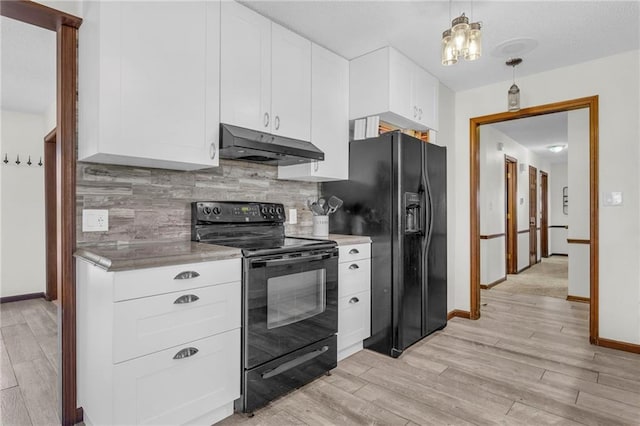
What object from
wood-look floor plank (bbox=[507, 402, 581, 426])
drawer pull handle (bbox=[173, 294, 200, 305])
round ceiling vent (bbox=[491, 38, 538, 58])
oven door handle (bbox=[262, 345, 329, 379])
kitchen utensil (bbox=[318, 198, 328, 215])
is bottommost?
wood-look floor plank (bbox=[507, 402, 581, 426])

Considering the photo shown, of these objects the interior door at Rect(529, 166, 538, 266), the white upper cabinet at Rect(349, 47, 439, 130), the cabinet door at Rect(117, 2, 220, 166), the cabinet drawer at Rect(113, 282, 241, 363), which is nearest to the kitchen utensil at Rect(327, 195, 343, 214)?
the white upper cabinet at Rect(349, 47, 439, 130)

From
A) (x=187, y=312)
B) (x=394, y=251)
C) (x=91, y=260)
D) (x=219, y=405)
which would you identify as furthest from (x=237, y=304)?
(x=394, y=251)

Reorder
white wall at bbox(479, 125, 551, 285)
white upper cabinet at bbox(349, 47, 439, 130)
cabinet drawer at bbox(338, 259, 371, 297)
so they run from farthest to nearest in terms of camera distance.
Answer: white wall at bbox(479, 125, 551, 285) < white upper cabinet at bbox(349, 47, 439, 130) < cabinet drawer at bbox(338, 259, 371, 297)

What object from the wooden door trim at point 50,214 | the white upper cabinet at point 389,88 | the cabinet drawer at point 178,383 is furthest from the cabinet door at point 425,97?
the wooden door trim at point 50,214

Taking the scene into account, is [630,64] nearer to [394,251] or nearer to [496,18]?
[496,18]

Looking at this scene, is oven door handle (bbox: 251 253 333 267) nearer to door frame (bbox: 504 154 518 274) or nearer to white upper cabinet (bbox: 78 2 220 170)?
white upper cabinet (bbox: 78 2 220 170)

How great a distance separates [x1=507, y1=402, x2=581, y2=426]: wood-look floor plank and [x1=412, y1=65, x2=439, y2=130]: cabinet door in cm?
227

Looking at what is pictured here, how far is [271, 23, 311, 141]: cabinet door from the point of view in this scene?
239 centimetres

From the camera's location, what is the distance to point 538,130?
5.58 metres

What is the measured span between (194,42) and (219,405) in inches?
76.2

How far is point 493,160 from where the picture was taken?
543 centimetres

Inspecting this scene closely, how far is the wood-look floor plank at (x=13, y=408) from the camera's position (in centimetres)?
185

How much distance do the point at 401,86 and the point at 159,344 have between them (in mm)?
2558

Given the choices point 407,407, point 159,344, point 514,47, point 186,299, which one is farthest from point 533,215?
point 159,344
